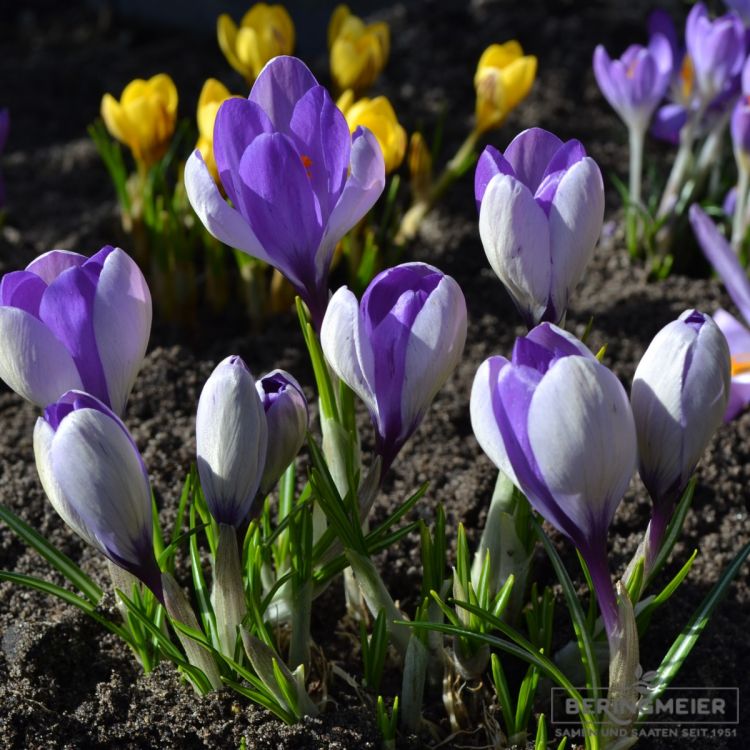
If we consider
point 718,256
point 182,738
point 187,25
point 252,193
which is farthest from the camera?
point 187,25

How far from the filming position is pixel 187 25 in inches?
134

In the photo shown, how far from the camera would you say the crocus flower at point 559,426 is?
786 mm

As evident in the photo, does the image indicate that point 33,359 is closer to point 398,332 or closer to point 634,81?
point 398,332

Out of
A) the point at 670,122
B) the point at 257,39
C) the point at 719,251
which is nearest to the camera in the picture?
the point at 719,251

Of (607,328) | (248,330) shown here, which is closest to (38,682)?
(248,330)

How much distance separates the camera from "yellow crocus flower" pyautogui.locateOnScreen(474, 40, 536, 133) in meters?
1.93

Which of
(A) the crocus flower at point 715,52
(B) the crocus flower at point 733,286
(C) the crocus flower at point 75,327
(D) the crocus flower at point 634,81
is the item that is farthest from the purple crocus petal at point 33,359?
(A) the crocus flower at point 715,52

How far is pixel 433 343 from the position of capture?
35.9 inches

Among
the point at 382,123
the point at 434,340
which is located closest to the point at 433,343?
the point at 434,340

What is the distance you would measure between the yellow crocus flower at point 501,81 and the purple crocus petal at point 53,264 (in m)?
1.15

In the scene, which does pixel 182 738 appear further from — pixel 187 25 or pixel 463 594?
pixel 187 25

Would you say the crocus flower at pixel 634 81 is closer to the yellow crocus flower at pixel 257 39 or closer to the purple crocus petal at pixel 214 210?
the yellow crocus flower at pixel 257 39

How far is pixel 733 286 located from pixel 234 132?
2.37 ft

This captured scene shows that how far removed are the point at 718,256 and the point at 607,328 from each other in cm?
63
